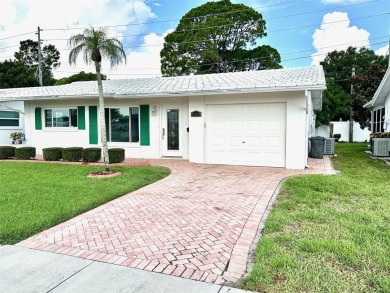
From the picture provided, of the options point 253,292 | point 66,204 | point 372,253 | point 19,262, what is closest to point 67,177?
point 66,204

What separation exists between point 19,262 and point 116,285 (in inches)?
54.4

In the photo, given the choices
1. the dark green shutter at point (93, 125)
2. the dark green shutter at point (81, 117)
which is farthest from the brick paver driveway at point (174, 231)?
the dark green shutter at point (81, 117)

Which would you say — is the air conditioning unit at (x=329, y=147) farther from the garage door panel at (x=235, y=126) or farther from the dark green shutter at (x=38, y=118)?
the dark green shutter at (x=38, y=118)

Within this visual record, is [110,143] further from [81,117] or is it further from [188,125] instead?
[188,125]

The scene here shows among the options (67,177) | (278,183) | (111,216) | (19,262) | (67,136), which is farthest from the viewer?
(67,136)

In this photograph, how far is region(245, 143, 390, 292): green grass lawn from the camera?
116 inches

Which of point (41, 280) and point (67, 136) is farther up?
point (67, 136)

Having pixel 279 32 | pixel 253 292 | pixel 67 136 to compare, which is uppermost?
pixel 279 32

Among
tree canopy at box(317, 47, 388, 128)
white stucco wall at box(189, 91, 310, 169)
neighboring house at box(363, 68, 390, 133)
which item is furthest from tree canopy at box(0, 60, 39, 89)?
neighboring house at box(363, 68, 390, 133)

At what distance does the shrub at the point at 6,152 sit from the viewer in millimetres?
12992

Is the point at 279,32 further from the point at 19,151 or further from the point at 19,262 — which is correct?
the point at 19,262

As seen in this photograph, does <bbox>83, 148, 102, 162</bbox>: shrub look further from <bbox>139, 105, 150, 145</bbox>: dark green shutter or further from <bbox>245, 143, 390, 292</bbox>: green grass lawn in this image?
<bbox>245, 143, 390, 292</bbox>: green grass lawn

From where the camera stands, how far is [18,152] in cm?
1290

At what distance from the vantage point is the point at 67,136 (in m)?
14.2
